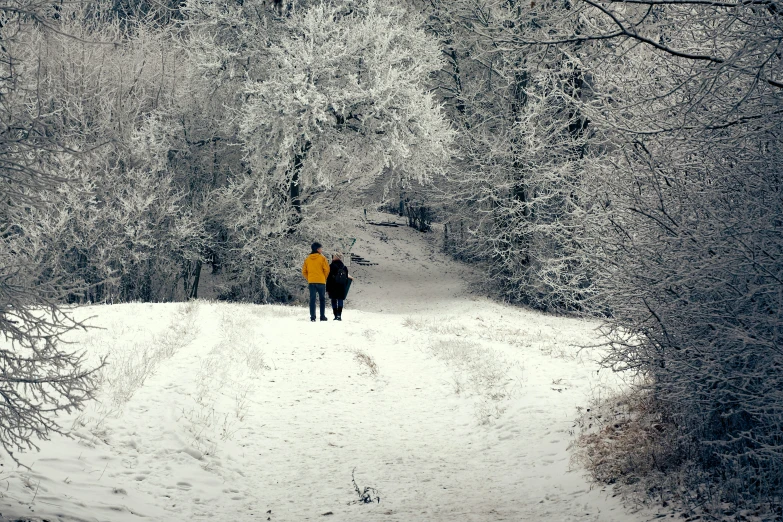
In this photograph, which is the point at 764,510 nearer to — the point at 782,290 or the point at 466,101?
the point at 782,290

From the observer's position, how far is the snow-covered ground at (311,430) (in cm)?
700

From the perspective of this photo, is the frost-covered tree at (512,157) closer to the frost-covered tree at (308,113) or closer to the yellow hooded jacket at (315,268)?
the frost-covered tree at (308,113)

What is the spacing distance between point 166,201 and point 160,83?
514 cm

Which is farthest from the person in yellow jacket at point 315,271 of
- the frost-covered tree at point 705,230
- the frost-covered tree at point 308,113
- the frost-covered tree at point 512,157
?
the frost-covered tree at point 705,230

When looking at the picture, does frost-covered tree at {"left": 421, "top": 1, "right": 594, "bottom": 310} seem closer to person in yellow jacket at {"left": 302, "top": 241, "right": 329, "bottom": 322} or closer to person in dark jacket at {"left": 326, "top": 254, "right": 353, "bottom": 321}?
person in dark jacket at {"left": 326, "top": 254, "right": 353, "bottom": 321}

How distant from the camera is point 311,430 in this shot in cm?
991

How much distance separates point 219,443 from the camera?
893 centimetres

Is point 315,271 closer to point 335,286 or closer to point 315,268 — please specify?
point 315,268

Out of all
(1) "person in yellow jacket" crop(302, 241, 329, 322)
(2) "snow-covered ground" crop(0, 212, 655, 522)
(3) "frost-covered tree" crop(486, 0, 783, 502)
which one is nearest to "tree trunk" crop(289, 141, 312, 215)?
(1) "person in yellow jacket" crop(302, 241, 329, 322)

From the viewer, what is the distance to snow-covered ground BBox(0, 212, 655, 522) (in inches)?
276

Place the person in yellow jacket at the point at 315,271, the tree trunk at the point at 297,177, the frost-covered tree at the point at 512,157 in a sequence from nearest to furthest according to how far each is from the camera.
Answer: the person in yellow jacket at the point at 315,271
the frost-covered tree at the point at 512,157
the tree trunk at the point at 297,177

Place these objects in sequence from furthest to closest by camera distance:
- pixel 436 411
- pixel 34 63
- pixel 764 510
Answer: pixel 34 63
pixel 436 411
pixel 764 510

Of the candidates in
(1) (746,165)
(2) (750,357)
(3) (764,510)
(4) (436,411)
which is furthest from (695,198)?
(4) (436,411)

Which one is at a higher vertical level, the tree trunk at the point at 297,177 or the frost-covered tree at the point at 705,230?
the tree trunk at the point at 297,177
